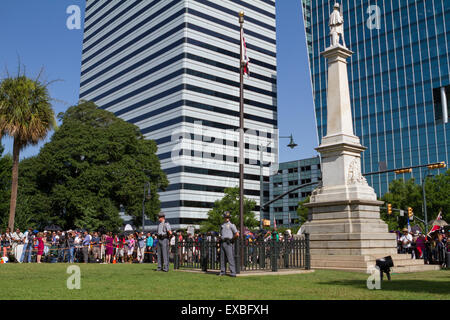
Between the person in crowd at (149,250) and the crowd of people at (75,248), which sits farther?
the person in crowd at (149,250)

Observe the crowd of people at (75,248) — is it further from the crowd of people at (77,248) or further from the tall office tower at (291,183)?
the tall office tower at (291,183)

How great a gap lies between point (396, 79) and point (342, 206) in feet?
231

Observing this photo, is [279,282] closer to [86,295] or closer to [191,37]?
[86,295]

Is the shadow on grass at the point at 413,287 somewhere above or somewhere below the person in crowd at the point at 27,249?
below

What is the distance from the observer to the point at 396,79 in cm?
7988

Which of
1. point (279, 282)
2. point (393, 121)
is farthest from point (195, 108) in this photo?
point (279, 282)

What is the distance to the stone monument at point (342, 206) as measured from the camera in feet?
51.0

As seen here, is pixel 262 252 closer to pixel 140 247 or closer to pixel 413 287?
pixel 413 287

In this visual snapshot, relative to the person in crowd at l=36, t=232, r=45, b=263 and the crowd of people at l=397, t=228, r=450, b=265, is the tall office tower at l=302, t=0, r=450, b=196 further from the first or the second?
the person in crowd at l=36, t=232, r=45, b=263

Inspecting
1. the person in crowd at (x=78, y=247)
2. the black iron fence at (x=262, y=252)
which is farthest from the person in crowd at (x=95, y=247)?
the black iron fence at (x=262, y=252)

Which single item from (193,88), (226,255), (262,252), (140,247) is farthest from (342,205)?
(193,88)

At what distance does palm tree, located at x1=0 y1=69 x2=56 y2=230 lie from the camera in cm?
2264

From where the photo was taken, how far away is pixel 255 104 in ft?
281

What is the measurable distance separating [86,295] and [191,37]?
7354cm
